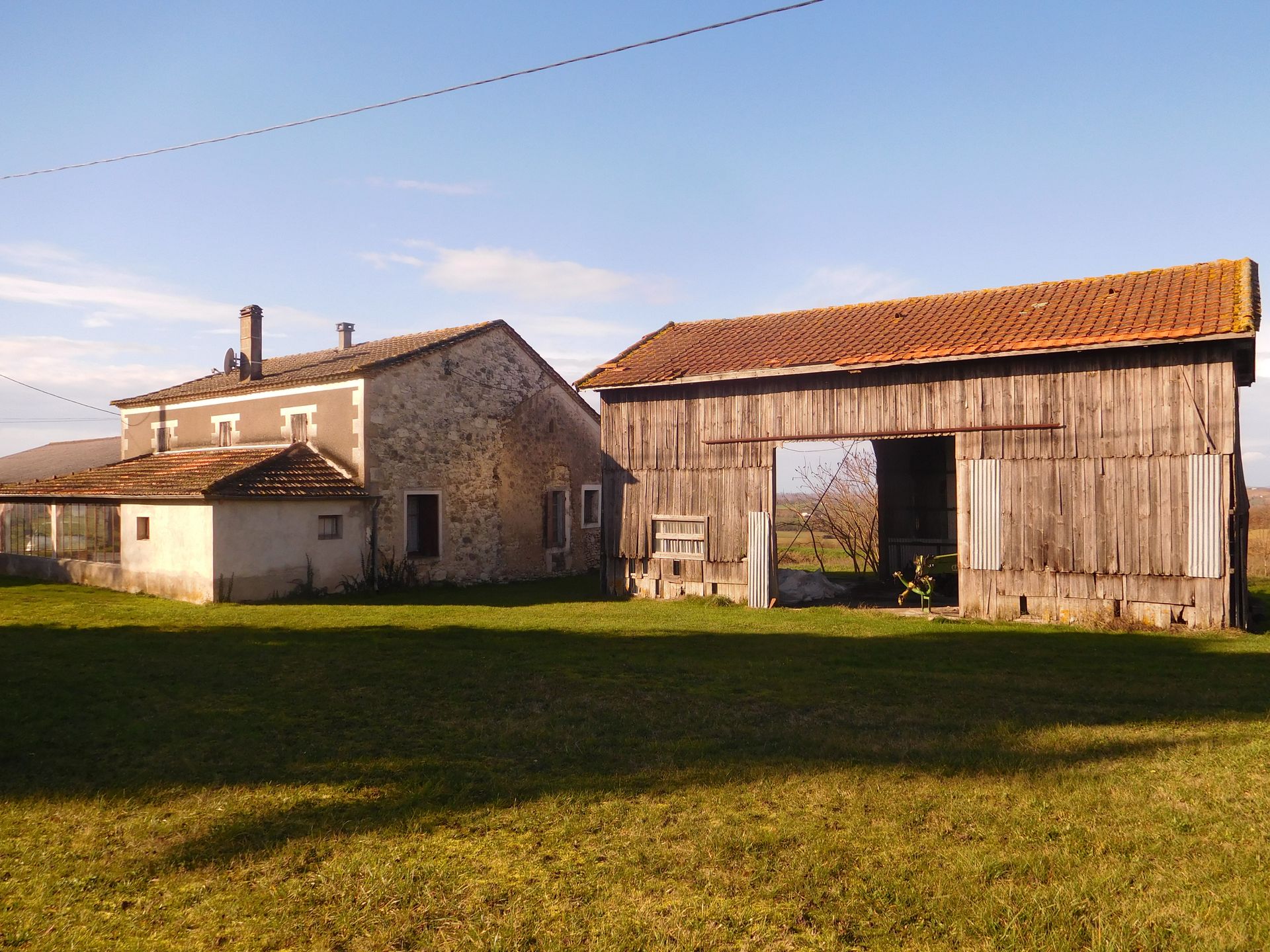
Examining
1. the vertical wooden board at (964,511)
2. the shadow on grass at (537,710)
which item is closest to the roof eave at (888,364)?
the vertical wooden board at (964,511)

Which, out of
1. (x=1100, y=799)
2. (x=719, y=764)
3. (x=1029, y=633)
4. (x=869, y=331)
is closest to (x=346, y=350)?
(x=869, y=331)

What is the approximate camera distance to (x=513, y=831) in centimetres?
511

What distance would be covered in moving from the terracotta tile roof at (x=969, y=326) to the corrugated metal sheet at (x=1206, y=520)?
194 centimetres

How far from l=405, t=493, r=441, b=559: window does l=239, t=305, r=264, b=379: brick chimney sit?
6.81 m

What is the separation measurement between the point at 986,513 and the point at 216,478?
14809 mm

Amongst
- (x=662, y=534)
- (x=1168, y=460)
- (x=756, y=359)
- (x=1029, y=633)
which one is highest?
(x=756, y=359)

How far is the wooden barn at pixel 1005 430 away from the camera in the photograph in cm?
1270

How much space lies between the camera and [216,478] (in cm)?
1759

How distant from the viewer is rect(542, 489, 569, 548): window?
23469mm

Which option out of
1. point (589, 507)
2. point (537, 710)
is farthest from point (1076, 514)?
point (589, 507)

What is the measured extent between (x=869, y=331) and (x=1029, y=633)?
6.42 meters

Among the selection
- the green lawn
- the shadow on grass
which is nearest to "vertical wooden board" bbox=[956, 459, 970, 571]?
the shadow on grass

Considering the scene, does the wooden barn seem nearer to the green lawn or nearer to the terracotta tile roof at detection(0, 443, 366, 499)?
the green lawn

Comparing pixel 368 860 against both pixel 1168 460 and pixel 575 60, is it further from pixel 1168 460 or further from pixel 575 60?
pixel 1168 460
